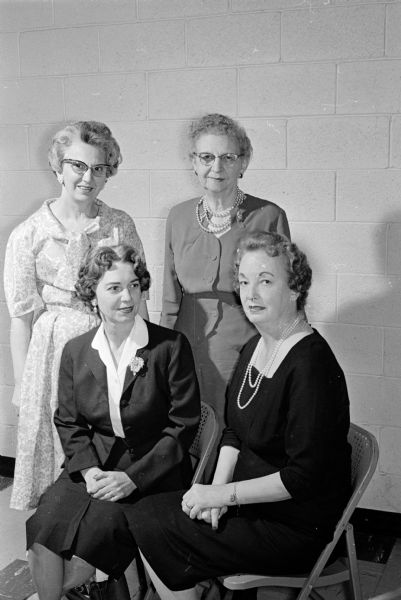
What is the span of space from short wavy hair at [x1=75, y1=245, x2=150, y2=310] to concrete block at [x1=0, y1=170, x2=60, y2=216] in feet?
3.04

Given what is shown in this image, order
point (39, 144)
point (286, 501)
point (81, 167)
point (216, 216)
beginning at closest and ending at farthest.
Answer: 1. point (286, 501)
2. point (81, 167)
3. point (216, 216)
4. point (39, 144)

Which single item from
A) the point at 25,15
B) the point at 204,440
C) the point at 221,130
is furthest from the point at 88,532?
the point at 25,15

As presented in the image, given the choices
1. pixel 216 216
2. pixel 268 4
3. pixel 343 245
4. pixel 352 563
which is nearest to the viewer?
pixel 352 563

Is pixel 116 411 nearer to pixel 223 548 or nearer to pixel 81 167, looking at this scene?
pixel 223 548

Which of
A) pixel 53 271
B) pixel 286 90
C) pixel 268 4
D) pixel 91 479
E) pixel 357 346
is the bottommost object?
pixel 91 479

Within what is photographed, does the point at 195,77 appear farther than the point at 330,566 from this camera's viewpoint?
Yes

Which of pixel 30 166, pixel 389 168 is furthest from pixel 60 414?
pixel 389 168

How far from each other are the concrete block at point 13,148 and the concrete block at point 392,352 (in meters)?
1.61

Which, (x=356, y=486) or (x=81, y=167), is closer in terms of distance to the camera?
(x=356, y=486)

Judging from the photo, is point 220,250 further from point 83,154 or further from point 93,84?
point 93,84

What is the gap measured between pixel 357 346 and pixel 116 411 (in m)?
1.08

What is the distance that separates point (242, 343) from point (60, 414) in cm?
66

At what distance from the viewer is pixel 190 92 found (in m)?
2.91

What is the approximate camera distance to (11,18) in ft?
10.2
